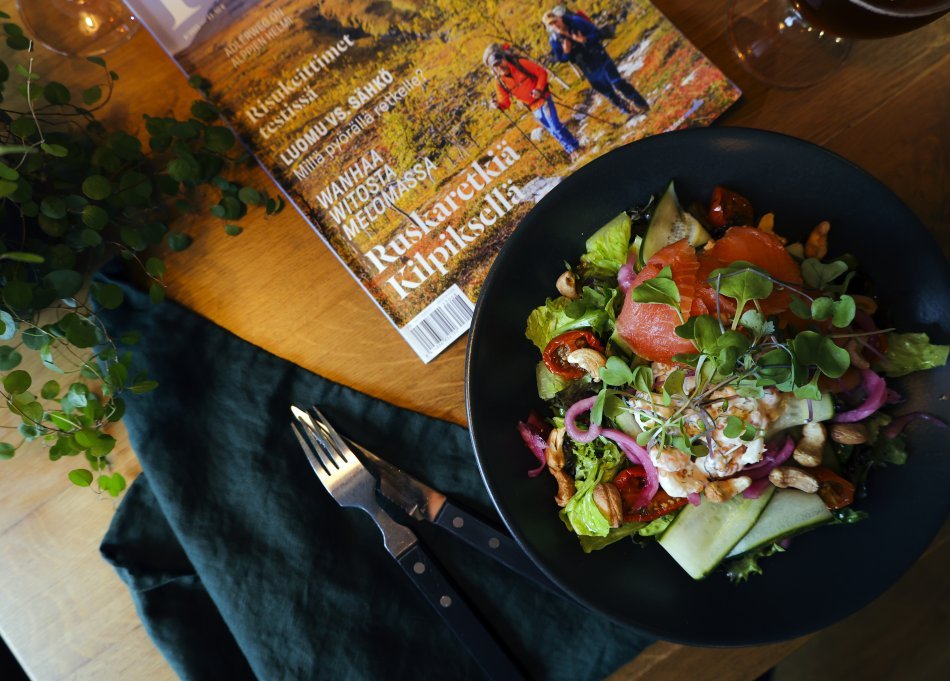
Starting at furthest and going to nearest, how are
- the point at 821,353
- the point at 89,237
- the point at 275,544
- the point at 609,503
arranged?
the point at 275,544
the point at 89,237
the point at 609,503
the point at 821,353

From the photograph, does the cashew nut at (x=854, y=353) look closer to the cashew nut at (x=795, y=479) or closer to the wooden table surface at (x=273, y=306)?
the cashew nut at (x=795, y=479)

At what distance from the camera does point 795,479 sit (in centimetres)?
96

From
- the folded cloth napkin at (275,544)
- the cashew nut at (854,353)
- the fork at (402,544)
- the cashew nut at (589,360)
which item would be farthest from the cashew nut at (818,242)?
the fork at (402,544)

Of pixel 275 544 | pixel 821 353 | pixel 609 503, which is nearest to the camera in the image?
pixel 821 353

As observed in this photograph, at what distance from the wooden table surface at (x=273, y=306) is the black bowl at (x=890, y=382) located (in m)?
0.22

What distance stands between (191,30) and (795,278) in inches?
43.5

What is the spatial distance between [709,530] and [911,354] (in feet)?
1.24

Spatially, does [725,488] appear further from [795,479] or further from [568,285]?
[568,285]

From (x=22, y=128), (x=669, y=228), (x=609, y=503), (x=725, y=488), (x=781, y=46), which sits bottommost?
(x=725, y=488)

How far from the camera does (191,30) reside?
120cm

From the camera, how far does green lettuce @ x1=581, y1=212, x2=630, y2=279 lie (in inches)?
39.1

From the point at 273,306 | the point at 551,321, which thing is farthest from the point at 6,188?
the point at 551,321

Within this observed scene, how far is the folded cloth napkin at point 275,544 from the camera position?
115cm

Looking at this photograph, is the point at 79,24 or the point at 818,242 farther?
the point at 79,24
